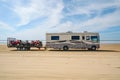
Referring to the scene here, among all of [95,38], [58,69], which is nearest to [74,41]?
[95,38]

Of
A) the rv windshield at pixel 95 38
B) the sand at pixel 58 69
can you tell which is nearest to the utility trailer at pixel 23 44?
the rv windshield at pixel 95 38

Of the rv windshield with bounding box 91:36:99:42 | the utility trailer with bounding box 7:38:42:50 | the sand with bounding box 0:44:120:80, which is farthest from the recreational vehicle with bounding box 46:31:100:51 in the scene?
the sand with bounding box 0:44:120:80

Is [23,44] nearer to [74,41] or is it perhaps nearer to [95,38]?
[74,41]

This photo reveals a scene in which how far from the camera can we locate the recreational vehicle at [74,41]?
94.1ft

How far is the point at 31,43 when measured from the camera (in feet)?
100

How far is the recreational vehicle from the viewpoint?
28672 mm

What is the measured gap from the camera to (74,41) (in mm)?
28797

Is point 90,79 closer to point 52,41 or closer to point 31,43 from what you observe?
point 52,41

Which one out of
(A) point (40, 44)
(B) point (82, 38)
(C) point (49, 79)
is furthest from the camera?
(A) point (40, 44)

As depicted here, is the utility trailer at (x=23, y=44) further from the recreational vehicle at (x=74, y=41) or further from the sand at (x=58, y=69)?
the sand at (x=58, y=69)

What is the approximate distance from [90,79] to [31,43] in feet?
75.5

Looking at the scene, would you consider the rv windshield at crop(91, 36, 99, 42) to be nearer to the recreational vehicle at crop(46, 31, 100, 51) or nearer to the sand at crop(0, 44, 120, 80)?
the recreational vehicle at crop(46, 31, 100, 51)

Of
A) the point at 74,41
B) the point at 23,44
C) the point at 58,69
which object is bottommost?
the point at 58,69

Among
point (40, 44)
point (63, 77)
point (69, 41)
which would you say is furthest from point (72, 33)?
point (63, 77)
